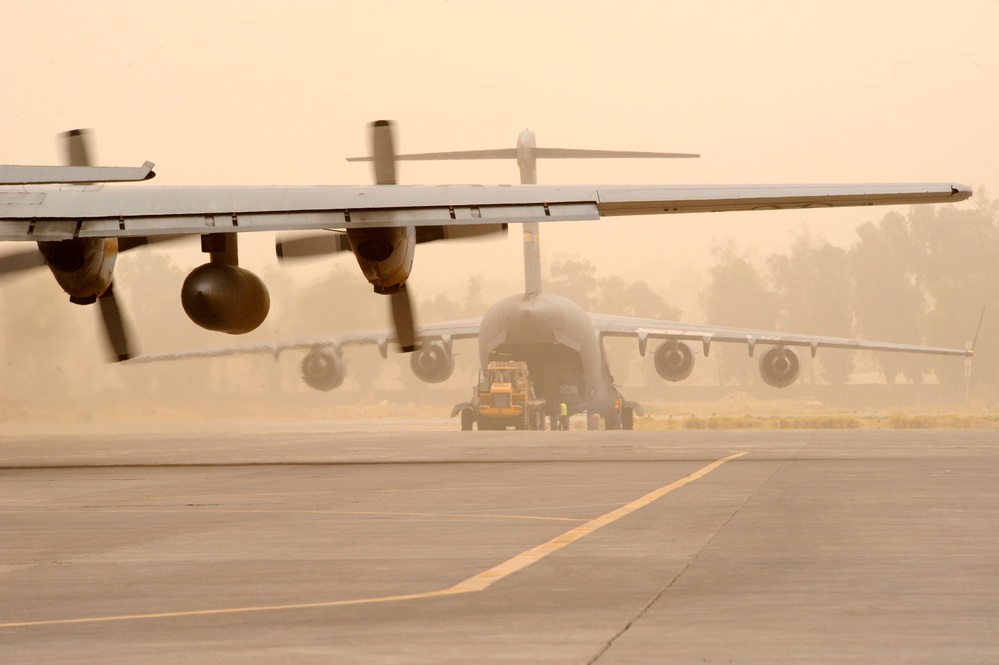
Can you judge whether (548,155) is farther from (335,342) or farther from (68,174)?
(68,174)

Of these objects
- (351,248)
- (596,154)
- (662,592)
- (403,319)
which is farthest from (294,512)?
(596,154)

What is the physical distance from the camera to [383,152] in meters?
25.5

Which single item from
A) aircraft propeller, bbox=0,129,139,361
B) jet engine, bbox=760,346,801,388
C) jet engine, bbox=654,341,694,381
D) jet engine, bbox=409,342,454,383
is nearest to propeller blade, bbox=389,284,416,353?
aircraft propeller, bbox=0,129,139,361

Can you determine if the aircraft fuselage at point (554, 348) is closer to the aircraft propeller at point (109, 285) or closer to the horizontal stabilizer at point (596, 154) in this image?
the horizontal stabilizer at point (596, 154)

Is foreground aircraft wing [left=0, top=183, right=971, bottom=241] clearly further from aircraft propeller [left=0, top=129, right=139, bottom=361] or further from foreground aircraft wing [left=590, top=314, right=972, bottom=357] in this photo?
foreground aircraft wing [left=590, top=314, right=972, bottom=357]

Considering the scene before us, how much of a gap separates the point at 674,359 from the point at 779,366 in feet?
12.8

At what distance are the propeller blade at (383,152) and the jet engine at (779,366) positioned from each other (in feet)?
96.7

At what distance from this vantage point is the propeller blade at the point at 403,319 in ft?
83.6

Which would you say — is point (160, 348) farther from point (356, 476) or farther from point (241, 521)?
point (241, 521)

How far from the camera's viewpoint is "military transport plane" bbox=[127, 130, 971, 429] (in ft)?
161

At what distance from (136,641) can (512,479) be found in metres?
13.7

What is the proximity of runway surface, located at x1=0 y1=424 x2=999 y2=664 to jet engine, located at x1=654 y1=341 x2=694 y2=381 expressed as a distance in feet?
98.6

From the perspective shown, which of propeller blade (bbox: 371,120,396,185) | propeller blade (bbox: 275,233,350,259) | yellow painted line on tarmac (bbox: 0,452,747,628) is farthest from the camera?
propeller blade (bbox: 275,233,350,259)

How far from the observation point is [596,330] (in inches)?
2142
